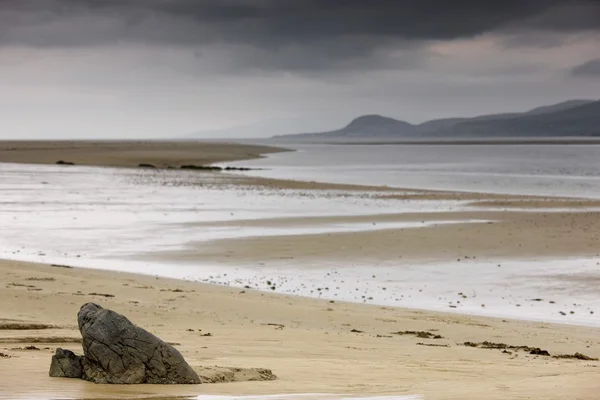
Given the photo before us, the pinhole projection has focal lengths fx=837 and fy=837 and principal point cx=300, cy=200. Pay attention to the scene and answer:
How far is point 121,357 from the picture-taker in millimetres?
8336

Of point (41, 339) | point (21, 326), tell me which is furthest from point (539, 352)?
point (21, 326)

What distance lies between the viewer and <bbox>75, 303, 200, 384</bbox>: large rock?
8328 mm

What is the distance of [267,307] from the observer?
50.3 feet

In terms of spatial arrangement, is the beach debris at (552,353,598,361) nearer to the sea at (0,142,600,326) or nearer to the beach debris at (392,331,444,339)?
the beach debris at (392,331,444,339)

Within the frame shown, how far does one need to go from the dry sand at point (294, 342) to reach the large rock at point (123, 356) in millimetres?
194

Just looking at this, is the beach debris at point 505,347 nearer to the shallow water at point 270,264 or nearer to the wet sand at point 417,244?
the shallow water at point 270,264

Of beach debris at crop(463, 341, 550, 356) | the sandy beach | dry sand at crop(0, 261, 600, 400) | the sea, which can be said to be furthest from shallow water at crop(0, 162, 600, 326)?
beach debris at crop(463, 341, 550, 356)

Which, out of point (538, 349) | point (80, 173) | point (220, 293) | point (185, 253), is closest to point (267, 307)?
point (220, 293)

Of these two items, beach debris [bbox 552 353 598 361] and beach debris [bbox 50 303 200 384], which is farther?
beach debris [bbox 552 353 598 361]

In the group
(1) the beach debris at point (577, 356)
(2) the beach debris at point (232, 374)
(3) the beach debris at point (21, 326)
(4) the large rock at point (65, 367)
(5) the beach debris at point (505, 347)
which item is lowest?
(5) the beach debris at point (505, 347)

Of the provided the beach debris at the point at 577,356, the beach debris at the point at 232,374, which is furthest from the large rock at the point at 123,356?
the beach debris at the point at 577,356

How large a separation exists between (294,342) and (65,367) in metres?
4.18

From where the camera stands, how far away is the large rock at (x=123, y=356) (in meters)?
8.33

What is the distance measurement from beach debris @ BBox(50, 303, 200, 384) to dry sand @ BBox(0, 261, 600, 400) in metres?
0.19
